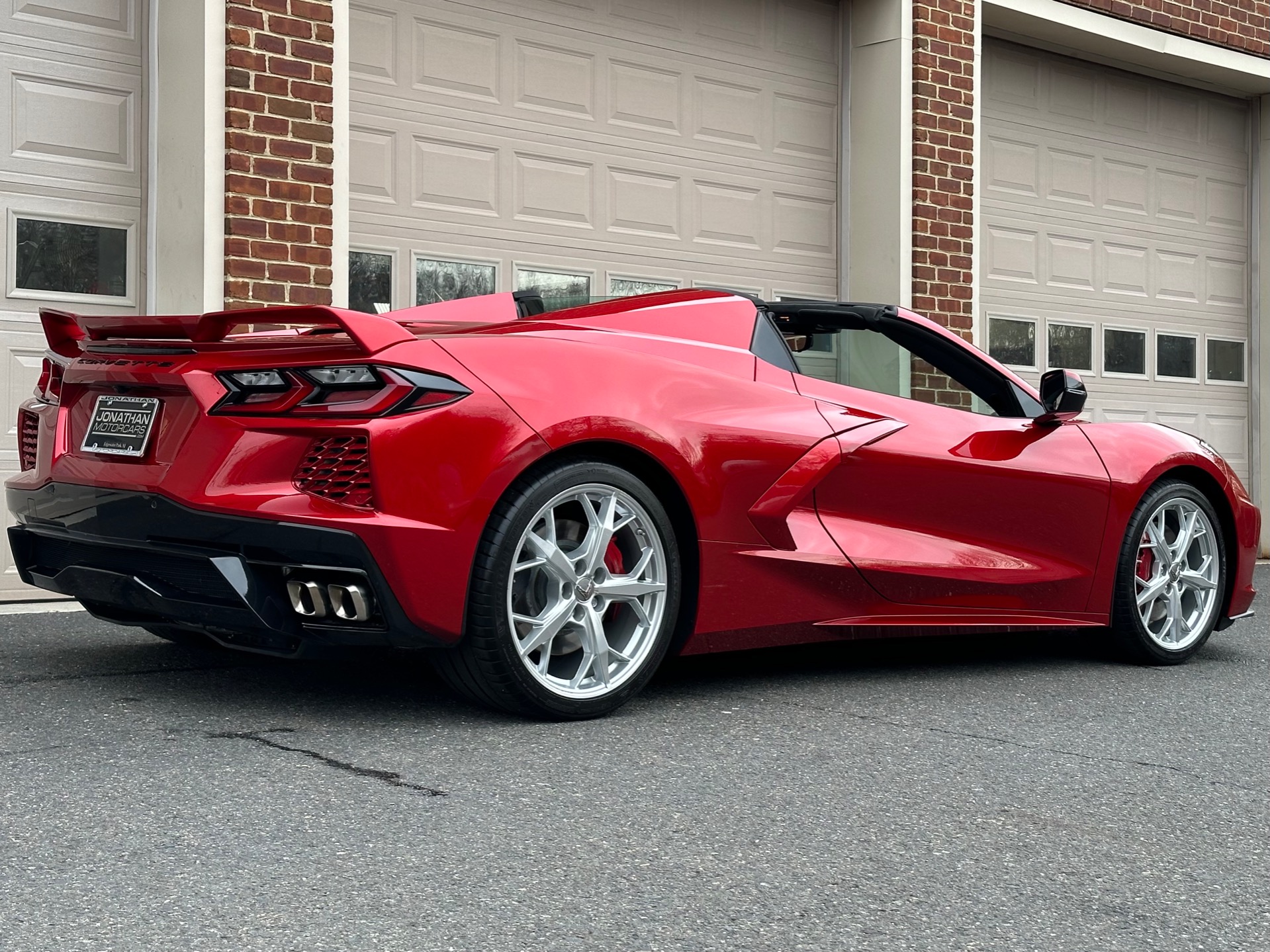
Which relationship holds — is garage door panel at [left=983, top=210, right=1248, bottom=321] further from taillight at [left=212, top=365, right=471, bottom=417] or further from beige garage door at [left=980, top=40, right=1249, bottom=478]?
taillight at [left=212, top=365, right=471, bottom=417]

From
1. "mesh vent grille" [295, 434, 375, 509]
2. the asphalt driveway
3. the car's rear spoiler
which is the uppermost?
the car's rear spoiler

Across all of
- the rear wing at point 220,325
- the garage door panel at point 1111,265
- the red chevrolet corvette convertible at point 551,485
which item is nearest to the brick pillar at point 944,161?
the garage door panel at point 1111,265

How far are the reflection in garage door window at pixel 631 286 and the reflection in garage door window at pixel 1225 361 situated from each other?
5.48 metres

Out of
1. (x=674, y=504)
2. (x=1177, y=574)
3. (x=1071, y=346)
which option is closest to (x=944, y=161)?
(x=1071, y=346)

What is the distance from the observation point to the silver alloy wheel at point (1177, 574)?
5.62 meters

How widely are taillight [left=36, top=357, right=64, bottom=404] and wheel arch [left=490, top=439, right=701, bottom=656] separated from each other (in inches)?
59.9

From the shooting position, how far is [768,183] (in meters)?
9.36

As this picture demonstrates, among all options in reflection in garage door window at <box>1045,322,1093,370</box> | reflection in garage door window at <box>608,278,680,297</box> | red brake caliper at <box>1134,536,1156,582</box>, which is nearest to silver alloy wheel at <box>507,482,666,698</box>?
red brake caliper at <box>1134,536,1156,582</box>

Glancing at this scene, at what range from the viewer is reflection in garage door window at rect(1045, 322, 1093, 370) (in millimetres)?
10922

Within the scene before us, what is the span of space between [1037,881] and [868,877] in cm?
31

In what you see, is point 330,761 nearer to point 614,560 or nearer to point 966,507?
point 614,560

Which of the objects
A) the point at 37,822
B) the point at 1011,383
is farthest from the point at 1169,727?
the point at 37,822

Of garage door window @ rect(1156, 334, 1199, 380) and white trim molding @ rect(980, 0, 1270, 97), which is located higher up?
white trim molding @ rect(980, 0, 1270, 97)

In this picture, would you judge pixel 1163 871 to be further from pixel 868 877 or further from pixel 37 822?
pixel 37 822
